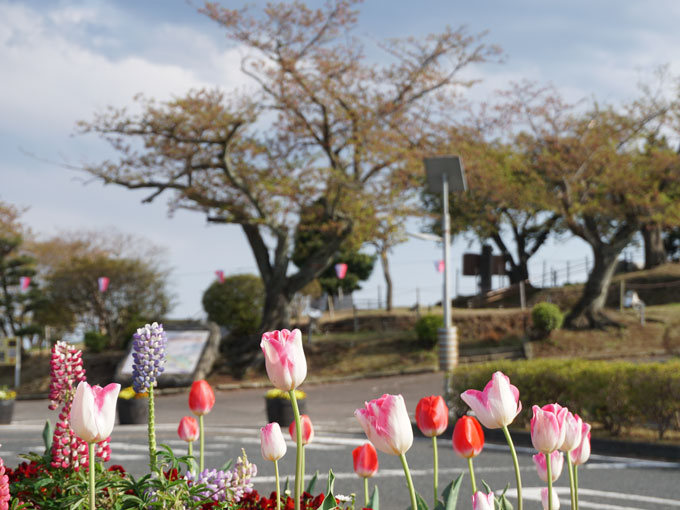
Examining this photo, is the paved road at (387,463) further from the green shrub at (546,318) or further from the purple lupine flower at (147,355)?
the green shrub at (546,318)

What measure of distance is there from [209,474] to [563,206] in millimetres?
25549

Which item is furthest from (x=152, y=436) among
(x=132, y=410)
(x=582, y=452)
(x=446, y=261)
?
(x=446, y=261)

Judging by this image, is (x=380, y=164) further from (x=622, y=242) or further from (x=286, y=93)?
(x=622, y=242)

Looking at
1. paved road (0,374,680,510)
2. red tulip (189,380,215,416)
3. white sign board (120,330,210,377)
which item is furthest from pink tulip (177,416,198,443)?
white sign board (120,330,210,377)

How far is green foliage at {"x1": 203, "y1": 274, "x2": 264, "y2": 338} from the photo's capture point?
28.2 m

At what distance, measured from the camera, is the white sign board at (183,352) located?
24.0 m

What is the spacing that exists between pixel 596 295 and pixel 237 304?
1337 cm

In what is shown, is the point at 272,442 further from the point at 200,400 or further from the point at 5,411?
the point at 5,411

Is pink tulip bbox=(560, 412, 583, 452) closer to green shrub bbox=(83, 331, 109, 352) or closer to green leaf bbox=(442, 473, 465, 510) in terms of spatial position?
green leaf bbox=(442, 473, 465, 510)

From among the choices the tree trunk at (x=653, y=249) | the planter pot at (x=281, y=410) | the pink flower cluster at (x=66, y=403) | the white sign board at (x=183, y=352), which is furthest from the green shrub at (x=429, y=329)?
the pink flower cluster at (x=66, y=403)

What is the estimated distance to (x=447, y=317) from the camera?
16969 millimetres

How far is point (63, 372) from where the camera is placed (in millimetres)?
2920

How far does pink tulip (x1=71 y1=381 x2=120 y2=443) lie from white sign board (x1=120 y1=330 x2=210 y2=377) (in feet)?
71.7

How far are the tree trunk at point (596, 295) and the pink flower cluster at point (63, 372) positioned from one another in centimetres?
2565
